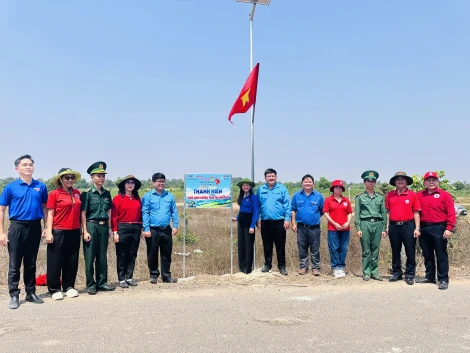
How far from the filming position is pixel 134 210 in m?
6.77

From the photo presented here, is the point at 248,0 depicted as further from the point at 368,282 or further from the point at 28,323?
the point at 28,323

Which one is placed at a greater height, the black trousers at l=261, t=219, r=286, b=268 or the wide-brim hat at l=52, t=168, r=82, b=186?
the wide-brim hat at l=52, t=168, r=82, b=186

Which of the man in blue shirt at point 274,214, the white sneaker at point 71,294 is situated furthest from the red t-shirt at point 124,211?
the man in blue shirt at point 274,214

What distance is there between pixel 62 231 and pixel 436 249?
19.4ft

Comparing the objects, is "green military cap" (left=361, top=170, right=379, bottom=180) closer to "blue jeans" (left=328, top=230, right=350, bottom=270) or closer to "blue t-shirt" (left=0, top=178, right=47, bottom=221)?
"blue jeans" (left=328, top=230, right=350, bottom=270)

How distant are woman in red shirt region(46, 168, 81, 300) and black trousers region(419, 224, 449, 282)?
5611mm

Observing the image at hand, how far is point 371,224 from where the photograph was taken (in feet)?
23.6

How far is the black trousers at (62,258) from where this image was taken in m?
5.86

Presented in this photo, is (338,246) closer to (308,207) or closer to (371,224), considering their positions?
(371,224)

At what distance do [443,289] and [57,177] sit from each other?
6.13 metres

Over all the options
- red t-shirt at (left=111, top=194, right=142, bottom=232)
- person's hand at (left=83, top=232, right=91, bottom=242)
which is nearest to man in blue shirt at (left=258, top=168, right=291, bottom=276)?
red t-shirt at (left=111, top=194, right=142, bottom=232)

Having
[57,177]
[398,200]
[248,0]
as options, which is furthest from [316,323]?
[248,0]

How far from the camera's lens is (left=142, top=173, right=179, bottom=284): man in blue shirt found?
22.5 ft

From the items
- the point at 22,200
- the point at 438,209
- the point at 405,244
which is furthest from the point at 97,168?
the point at 438,209
